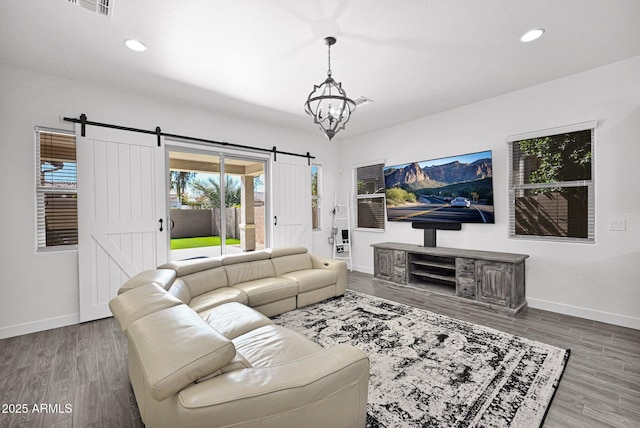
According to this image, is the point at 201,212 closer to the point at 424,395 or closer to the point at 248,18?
the point at 248,18

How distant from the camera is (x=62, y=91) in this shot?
134 inches

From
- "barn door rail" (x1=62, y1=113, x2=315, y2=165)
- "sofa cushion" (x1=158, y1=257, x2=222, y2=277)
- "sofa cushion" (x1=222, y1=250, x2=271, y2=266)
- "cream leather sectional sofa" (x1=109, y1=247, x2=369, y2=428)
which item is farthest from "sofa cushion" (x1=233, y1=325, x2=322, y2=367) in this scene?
"barn door rail" (x1=62, y1=113, x2=315, y2=165)

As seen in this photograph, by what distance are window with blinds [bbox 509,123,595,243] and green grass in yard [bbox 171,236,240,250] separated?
4405 mm

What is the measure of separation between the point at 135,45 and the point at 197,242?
2731 millimetres

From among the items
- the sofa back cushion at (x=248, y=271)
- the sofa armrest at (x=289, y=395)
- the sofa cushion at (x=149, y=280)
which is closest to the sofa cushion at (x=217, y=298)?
the sofa back cushion at (x=248, y=271)

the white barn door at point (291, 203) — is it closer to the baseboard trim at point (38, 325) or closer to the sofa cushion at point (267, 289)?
the sofa cushion at point (267, 289)

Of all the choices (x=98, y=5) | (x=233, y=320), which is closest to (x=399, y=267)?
(x=233, y=320)

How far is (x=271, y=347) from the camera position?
6.24 ft

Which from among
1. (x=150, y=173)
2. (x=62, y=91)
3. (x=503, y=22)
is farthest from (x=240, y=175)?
(x=503, y=22)

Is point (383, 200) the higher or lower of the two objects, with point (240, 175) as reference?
lower

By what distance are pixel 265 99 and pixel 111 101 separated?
1989 mm

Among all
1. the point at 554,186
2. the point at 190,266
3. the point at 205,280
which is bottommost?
the point at 205,280

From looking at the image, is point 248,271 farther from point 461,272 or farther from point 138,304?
point 461,272

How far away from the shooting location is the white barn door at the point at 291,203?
5340 millimetres
